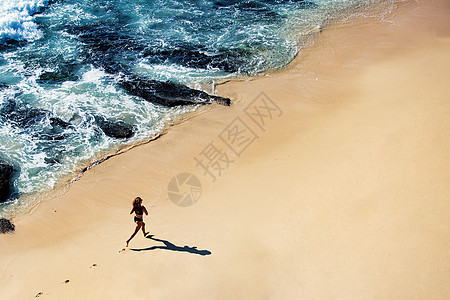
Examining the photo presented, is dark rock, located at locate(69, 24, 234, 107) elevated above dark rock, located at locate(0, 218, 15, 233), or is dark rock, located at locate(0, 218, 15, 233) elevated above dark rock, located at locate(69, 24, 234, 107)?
dark rock, located at locate(69, 24, 234, 107)

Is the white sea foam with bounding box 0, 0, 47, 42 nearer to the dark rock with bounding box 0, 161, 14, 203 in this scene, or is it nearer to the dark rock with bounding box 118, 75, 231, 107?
A: the dark rock with bounding box 118, 75, 231, 107

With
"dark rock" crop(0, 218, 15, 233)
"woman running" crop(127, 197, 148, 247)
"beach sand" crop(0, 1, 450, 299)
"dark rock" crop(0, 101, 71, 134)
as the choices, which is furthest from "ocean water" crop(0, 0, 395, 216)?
"woman running" crop(127, 197, 148, 247)

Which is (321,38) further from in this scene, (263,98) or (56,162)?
(56,162)

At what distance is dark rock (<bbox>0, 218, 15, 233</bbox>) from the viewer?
27.4 feet

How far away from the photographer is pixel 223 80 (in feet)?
43.6

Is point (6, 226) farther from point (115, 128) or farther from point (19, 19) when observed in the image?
point (19, 19)

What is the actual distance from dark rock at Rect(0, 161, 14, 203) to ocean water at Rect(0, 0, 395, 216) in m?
0.17

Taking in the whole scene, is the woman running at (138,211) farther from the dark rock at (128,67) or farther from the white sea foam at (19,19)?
the white sea foam at (19,19)

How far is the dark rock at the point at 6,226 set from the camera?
329 inches

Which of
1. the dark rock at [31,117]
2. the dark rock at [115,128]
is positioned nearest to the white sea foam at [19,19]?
the dark rock at [31,117]

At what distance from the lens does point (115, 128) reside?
11312mm

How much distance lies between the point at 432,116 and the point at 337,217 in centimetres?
507

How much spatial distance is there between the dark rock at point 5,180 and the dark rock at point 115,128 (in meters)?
2.84

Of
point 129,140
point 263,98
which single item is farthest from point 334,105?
point 129,140
